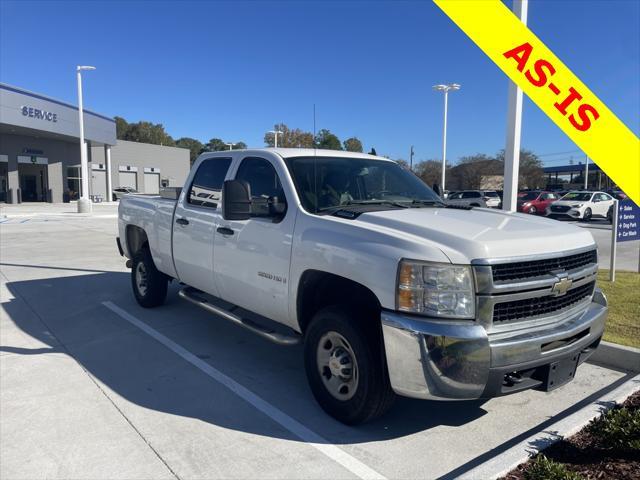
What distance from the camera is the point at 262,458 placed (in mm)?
3232

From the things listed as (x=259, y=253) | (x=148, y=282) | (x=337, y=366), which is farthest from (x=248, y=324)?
(x=148, y=282)

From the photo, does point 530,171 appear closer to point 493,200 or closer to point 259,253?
point 493,200

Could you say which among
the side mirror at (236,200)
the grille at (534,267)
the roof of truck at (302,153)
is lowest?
the grille at (534,267)

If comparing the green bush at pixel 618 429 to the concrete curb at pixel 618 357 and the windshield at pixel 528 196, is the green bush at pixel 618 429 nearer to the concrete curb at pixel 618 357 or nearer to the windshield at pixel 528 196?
the concrete curb at pixel 618 357

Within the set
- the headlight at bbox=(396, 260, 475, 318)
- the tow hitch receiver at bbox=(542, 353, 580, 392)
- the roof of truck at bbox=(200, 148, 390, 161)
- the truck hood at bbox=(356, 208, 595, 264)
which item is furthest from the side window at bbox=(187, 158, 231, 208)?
the tow hitch receiver at bbox=(542, 353, 580, 392)

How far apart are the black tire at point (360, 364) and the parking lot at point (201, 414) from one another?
16 centimetres

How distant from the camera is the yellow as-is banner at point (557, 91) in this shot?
1.79m

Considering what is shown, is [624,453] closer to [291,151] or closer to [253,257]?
[253,257]

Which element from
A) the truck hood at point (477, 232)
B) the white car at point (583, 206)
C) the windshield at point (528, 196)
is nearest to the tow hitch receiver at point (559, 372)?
the truck hood at point (477, 232)

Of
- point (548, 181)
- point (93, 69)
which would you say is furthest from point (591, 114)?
point (548, 181)

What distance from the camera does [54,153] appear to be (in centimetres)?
4203

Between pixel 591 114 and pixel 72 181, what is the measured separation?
4946 cm

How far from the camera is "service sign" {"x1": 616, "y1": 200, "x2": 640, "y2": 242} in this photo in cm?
841

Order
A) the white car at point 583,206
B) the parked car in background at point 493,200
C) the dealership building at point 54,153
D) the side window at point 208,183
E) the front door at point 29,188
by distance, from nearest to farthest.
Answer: the side window at point 208,183, the white car at point 583,206, the dealership building at point 54,153, the parked car in background at point 493,200, the front door at point 29,188
